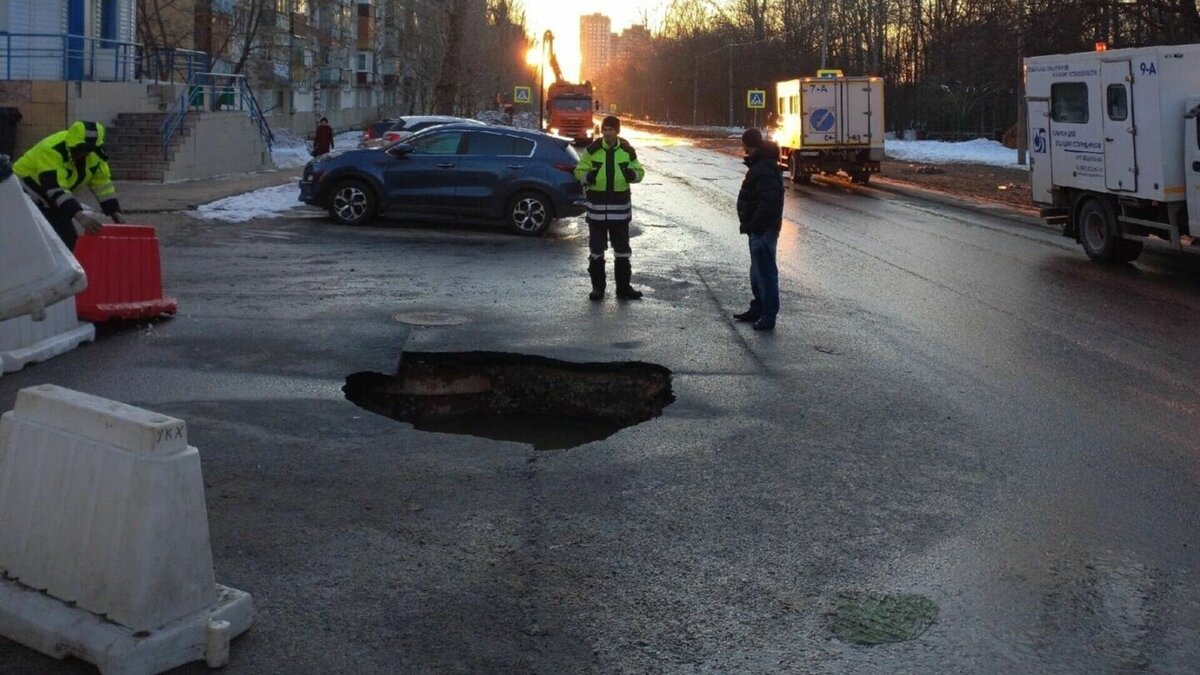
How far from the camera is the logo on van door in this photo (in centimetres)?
1783

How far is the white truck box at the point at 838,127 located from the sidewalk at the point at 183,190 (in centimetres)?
1338

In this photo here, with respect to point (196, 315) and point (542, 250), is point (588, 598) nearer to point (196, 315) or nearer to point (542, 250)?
point (196, 315)

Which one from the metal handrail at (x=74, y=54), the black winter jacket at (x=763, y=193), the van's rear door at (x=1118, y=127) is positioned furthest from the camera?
the metal handrail at (x=74, y=54)

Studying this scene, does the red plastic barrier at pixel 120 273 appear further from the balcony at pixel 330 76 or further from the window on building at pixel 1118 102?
the balcony at pixel 330 76

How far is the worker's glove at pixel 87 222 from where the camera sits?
32.4 feet

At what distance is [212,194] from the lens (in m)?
24.0

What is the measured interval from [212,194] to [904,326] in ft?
52.8

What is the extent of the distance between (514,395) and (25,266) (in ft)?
14.9

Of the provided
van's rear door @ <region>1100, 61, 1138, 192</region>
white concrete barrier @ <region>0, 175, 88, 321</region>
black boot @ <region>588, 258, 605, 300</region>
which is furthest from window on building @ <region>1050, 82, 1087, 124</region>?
white concrete barrier @ <region>0, 175, 88, 321</region>

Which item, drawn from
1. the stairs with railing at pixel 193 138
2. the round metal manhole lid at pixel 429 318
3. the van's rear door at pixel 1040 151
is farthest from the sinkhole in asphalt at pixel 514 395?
the stairs with railing at pixel 193 138

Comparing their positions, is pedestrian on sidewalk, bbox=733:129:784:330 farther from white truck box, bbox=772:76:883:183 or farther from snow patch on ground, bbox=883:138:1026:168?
snow patch on ground, bbox=883:138:1026:168

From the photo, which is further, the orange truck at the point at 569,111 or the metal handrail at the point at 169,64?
the orange truck at the point at 569,111

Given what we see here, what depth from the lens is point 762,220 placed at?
37.8ft

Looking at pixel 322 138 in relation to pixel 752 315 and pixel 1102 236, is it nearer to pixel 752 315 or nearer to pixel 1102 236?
pixel 1102 236
